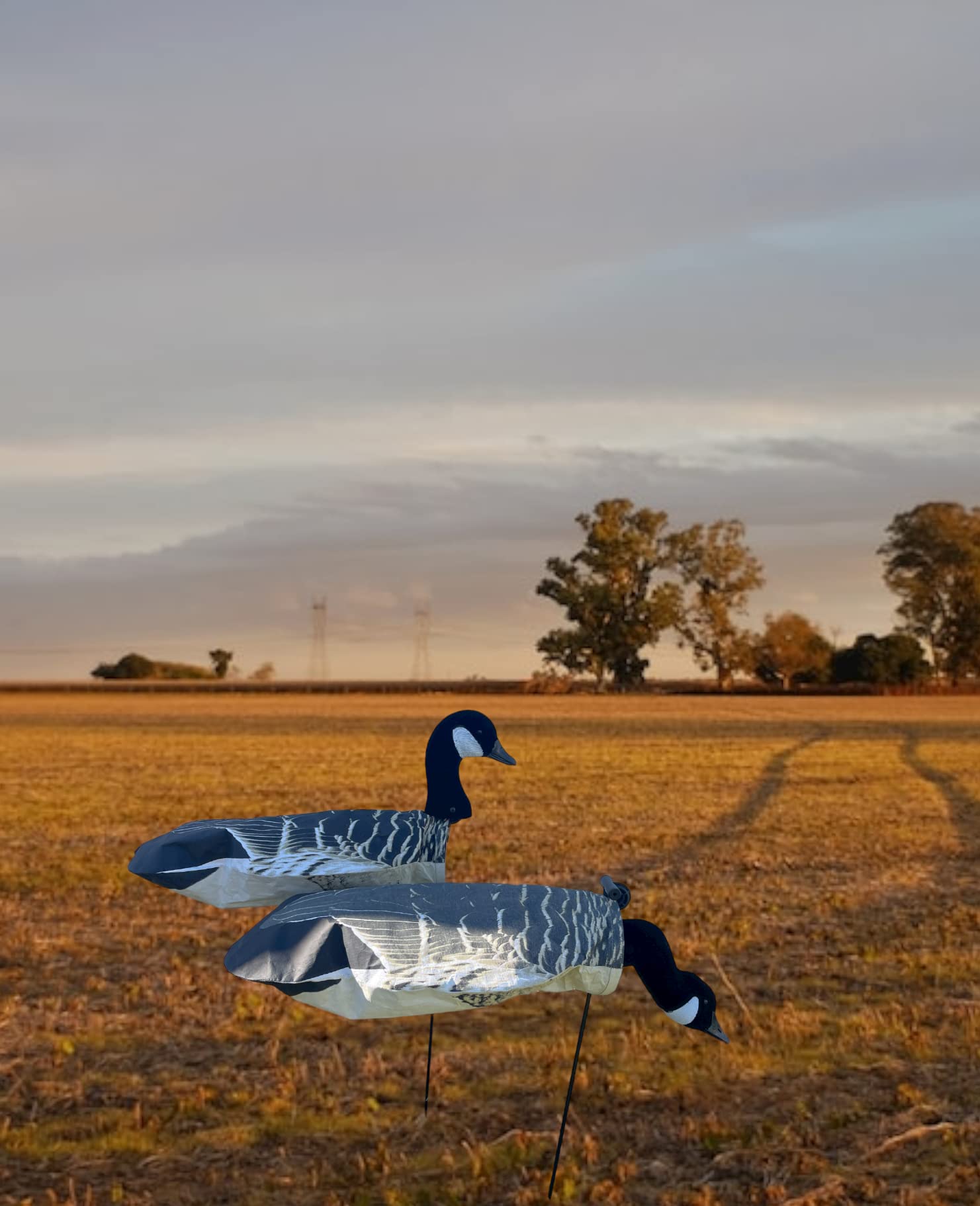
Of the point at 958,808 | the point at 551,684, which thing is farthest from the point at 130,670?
the point at 958,808

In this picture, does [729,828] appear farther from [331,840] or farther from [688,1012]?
[331,840]

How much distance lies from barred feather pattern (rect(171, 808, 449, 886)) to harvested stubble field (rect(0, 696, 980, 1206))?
9.15ft

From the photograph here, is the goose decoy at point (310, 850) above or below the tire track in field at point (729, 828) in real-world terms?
above

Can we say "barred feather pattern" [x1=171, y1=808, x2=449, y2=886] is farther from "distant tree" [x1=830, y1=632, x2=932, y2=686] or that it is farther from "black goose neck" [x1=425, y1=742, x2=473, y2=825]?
"distant tree" [x1=830, y1=632, x2=932, y2=686]

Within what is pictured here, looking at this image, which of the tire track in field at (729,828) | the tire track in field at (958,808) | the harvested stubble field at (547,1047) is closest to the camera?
the harvested stubble field at (547,1047)

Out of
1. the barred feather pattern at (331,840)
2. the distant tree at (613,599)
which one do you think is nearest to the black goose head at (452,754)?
the barred feather pattern at (331,840)

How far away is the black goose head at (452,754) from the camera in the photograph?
6.26 metres

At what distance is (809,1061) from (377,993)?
19.5 ft

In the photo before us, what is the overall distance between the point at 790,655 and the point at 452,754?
110 metres

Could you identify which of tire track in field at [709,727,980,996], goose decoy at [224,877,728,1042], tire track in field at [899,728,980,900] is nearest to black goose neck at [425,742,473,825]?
goose decoy at [224,877,728,1042]

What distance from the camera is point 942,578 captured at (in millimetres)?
112000

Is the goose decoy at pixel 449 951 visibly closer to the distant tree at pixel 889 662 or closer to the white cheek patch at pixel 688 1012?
the white cheek patch at pixel 688 1012

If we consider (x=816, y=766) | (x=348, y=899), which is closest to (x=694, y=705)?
(x=816, y=766)

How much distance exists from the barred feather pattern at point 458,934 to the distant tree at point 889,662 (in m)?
107
